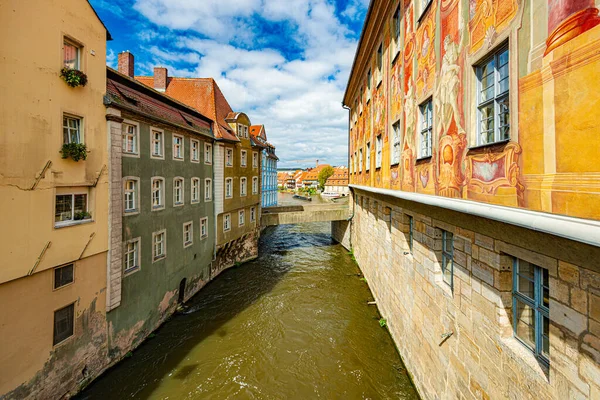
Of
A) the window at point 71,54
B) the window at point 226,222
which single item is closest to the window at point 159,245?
the window at point 226,222

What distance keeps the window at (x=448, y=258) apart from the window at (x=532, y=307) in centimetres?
171

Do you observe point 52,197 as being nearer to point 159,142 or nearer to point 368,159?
point 159,142

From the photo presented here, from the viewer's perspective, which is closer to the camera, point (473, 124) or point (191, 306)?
point (473, 124)

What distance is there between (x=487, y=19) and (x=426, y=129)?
2783mm

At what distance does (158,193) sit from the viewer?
11.4 meters

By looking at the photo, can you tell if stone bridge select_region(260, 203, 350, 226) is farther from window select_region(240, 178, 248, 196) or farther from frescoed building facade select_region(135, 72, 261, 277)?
window select_region(240, 178, 248, 196)

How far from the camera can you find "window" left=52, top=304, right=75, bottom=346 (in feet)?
23.7

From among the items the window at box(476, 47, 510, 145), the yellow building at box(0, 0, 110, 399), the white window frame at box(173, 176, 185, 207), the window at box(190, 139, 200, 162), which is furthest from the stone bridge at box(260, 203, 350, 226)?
the window at box(476, 47, 510, 145)

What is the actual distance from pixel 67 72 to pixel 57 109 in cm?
106

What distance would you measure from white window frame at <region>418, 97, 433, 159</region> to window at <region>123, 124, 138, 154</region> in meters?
9.48

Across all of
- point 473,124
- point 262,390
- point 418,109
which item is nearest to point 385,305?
point 262,390

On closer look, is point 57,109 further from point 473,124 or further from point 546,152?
point 546,152

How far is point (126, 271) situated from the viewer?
31.2ft

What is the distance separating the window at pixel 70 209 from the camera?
284 inches
